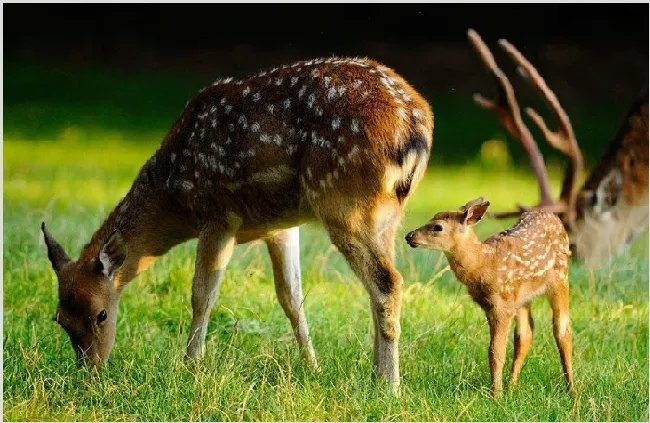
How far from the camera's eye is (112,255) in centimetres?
595

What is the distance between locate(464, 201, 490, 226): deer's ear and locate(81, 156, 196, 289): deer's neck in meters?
1.50

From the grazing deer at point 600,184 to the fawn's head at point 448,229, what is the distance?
2.73 m

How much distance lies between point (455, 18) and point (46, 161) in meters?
5.09

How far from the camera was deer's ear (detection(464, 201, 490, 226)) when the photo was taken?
17.0ft

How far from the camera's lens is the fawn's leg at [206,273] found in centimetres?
575

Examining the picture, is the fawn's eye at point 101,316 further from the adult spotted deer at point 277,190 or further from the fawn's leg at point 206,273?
the fawn's leg at point 206,273

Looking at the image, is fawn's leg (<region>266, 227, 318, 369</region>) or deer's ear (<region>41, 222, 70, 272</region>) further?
fawn's leg (<region>266, 227, 318, 369</region>)

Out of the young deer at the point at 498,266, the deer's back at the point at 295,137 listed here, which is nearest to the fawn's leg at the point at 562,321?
the young deer at the point at 498,266

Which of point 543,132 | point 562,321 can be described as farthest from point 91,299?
point 543,132

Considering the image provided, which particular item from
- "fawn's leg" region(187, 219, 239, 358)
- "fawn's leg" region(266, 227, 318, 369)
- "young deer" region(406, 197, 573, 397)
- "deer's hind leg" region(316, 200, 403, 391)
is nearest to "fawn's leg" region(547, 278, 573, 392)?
"young deer" region(406, 197, 573, 397)

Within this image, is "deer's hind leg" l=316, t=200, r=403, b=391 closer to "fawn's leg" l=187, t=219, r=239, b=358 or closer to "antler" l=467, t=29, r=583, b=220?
"fawn's leg" l=187, t=219, r=239, b=358

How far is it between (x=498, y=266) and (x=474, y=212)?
253 mm

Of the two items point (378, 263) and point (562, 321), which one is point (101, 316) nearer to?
point (378, 263)

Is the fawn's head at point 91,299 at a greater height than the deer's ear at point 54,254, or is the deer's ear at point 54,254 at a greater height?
the deer's ear at point 54,254
